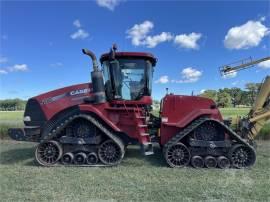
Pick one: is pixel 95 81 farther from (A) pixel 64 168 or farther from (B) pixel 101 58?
(A) pixel 64 168

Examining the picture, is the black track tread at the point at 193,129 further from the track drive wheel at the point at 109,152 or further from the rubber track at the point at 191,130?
the track drive wheel at the point at 109,152

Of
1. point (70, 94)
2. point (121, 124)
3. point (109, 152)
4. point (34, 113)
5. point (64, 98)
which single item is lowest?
point (109, 152)

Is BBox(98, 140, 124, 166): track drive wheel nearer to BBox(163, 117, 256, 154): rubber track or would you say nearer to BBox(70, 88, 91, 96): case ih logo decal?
BBox(163, 117, 256, 154): rubber track

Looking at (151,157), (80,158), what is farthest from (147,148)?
(80,158)

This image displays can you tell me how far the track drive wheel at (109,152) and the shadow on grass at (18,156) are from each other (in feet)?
6.15

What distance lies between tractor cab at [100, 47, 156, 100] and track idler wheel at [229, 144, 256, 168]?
2.76 meters

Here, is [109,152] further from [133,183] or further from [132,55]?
[132,55]

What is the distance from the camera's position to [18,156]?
9.08m

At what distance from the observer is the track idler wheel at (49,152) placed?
25.5 ft

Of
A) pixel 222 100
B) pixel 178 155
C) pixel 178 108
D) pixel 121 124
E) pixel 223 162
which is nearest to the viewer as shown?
pixel 223 162

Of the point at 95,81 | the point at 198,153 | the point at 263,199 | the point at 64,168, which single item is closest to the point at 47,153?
the point at 64,168

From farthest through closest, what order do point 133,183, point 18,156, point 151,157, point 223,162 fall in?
point 18,156 < point 151,157 < point 223,162 < point 133,183

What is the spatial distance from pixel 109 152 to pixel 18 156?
3.10 m

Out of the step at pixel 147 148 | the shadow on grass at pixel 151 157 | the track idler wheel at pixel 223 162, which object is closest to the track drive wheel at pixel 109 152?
the step at pixel 147 148
